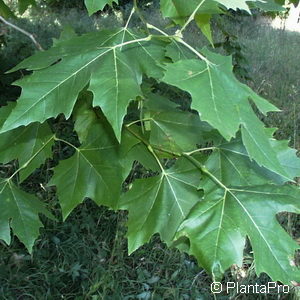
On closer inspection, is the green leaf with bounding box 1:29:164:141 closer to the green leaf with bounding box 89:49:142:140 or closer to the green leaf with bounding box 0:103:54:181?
the green leaf with bounding box 89:49:142:140

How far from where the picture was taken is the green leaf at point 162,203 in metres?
0.97

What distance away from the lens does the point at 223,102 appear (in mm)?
768

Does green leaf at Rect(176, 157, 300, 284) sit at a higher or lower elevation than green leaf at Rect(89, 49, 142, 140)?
lower

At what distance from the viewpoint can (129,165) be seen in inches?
40.1

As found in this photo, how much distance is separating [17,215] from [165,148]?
39cm

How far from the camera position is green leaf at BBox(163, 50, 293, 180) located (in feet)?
2.45

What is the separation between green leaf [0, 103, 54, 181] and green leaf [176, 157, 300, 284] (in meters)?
0.42

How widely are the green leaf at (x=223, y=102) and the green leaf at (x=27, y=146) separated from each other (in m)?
0.45

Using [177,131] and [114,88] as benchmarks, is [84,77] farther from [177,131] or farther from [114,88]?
[177,131]
